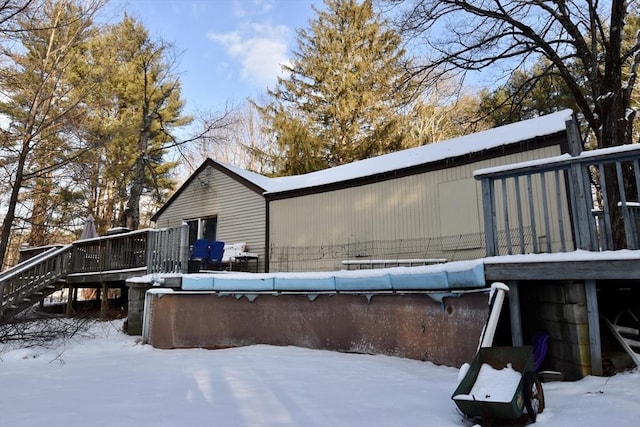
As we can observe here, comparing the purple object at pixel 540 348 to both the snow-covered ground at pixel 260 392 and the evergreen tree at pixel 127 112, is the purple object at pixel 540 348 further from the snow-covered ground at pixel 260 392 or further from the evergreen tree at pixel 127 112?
the evergreen tree at pixel 127 112

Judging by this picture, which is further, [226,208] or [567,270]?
[226,208]

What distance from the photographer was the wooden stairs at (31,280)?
308 inches

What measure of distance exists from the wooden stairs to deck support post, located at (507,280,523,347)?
8.23 meters

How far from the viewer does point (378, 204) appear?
30.3 feet

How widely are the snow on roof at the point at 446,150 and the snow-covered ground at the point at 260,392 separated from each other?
4.74m

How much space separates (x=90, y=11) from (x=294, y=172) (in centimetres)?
937

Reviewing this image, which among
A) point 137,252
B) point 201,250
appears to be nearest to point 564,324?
point 201,250

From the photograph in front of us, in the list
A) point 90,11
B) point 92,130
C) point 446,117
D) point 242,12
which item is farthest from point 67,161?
point 446,117

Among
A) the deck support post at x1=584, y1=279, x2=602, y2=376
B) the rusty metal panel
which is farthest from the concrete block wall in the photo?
the rusty metal panel

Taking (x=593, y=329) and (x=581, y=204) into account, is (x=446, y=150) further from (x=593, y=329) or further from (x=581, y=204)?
(x=593, y=329)

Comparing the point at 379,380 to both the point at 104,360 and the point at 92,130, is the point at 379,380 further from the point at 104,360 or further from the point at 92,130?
the point at 92,130

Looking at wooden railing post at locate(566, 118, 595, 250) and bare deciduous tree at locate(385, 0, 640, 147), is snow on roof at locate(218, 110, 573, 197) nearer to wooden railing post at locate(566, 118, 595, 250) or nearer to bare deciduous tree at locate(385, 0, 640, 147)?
bare deciduous tree at locate(385, 0, 640, 147)

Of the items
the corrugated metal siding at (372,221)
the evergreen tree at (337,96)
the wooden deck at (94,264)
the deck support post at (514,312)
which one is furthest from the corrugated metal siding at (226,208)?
the deck support post at (514,312)

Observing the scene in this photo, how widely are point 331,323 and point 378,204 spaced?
4.11m
